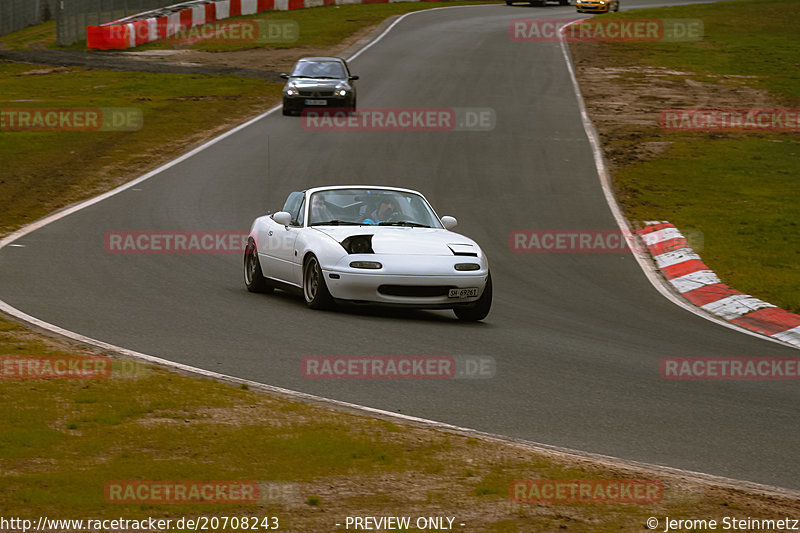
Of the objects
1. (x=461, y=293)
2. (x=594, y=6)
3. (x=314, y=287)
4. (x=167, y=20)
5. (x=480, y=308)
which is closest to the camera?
(x=461, y=293)

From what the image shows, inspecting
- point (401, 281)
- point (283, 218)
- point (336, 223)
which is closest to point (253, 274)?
point (283, 218)

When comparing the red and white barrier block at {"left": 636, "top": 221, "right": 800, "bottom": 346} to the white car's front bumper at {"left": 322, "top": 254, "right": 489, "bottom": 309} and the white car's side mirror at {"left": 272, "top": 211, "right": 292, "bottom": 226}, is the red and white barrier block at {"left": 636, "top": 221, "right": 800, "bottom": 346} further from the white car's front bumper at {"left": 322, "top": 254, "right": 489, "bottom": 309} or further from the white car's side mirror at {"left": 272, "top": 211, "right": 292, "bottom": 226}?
the white car's side mirror at {"left": 272, "top": 211, "right": 292, "bottom": 226}

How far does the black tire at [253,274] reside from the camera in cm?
1273

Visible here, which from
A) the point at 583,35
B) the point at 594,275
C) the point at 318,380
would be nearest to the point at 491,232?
the point at 594,275

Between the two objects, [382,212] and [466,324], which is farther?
[382,212]

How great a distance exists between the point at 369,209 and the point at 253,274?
1.68 metres

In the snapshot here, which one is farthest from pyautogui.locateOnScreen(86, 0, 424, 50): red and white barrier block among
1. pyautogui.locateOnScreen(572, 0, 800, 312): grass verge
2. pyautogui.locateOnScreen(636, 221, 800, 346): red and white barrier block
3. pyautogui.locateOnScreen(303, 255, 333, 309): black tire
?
pyautogui.locateOnScreen(303, 255, 333, 309): black tire

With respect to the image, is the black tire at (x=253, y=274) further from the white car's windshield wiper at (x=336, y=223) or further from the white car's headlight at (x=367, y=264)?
the white car's headlight at (x=367, y=264)

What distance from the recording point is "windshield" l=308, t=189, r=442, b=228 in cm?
1212

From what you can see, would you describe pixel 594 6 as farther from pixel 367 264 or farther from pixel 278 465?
pixel 278 465

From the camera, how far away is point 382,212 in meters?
12.2

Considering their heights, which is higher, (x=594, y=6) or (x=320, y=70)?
(x=594, y=6)

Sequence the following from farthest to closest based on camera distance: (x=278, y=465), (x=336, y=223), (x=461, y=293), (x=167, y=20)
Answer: (x=167, y=20) → (x=336, y=223) → (x=461, y=293) → (x=278, y=465)

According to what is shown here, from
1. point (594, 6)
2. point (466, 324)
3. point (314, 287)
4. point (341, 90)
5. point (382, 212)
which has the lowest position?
point (466, 324)
